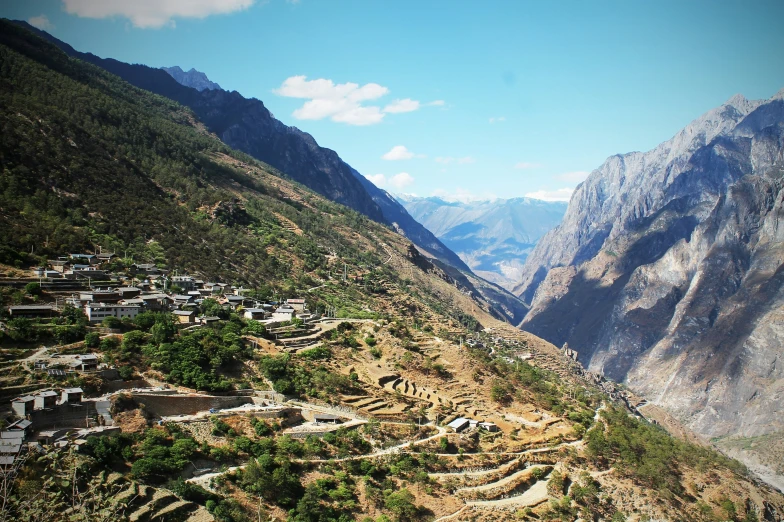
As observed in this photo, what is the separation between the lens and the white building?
47875 millimetres

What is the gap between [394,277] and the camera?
130 meters

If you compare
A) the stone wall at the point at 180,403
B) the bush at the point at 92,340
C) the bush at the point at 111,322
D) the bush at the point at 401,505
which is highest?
the bush at the point at 111,322

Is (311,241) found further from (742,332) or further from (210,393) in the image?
(742,332)

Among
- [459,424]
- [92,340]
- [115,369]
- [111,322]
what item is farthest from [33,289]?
[459,424]

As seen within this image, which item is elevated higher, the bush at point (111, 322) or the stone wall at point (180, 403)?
the bush at point (111, 322)

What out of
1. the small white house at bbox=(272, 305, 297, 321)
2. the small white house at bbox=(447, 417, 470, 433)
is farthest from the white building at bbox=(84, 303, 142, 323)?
the small white house at bbox=(447, 417, 470, 433)

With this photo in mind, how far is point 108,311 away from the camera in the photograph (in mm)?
48781

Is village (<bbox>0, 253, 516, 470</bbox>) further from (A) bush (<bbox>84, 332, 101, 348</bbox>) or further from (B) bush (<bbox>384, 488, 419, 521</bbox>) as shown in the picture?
(B) bush (<bbox>384, 488, 419, 521</bbox>)

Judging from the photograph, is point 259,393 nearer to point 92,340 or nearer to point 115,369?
point 115,369

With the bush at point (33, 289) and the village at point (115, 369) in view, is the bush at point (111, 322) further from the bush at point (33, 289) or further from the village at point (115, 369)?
the bush at point (33, 289)

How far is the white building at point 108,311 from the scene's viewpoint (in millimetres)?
47875

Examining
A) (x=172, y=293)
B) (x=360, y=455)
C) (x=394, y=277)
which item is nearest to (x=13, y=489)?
(x=360, y=455)

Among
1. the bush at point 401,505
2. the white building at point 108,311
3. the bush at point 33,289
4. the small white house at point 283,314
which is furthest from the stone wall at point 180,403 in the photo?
the small white house at point 283,314

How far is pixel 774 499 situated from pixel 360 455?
50838 mm
